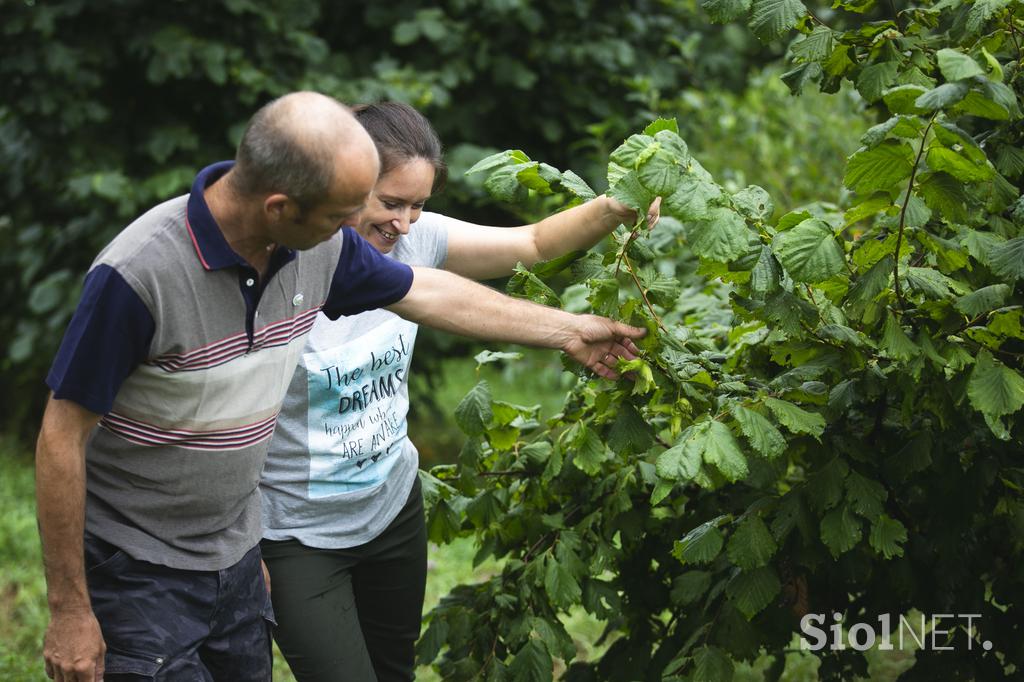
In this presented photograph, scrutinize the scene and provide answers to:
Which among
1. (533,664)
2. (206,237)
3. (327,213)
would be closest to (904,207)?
(327,213)

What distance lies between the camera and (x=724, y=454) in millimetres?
2051

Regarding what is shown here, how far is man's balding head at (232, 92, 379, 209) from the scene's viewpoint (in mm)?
1942

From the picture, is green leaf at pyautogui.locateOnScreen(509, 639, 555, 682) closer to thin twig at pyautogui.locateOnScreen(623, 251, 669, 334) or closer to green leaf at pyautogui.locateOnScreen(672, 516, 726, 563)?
green leaf at pyautogui.locateOnScreen(672, 516, 726, 563)

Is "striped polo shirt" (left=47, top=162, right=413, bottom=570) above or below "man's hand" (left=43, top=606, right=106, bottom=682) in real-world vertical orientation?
above

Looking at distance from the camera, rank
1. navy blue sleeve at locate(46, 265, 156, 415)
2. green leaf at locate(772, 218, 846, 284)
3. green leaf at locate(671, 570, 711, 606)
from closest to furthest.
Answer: navy blue sleeve at locate(46, 265, 156, 415)
green leaf at locate(772, 218, 846, 284)
green leaf at locate(671, 570, 711, 606)

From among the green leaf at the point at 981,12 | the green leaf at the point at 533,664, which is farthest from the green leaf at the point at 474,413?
the green leaf at the point at 981,12

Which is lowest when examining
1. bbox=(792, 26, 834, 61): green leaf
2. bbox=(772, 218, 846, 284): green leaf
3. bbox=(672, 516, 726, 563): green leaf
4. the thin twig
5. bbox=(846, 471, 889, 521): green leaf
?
bbox=(672, 516, 726, 563): green leaf

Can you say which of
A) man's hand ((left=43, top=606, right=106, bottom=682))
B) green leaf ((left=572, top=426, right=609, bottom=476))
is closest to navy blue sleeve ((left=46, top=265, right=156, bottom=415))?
man's hand ((left=43, top=606, right=106, bottom=682))

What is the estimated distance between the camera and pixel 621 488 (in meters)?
2.73

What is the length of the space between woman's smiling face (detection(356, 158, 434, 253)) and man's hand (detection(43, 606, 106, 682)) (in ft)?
3.38

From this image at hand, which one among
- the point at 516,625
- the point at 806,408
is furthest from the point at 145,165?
the point at 806,408

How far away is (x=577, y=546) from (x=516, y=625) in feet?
0.84

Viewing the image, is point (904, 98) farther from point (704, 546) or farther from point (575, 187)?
point (704, 546)

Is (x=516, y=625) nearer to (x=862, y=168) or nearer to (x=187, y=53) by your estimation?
(x=862, y=168)
